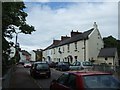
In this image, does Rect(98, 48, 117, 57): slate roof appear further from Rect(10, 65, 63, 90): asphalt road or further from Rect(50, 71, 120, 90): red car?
Rect(50, 71, 120, 90): red car

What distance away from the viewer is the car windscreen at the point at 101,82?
9.02 metres

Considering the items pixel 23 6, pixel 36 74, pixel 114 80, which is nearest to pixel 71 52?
pixel 36 74

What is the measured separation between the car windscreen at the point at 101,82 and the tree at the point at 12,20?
39.4 ft

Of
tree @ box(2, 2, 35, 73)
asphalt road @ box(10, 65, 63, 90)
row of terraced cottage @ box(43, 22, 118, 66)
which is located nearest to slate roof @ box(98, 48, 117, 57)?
row of terraced cottage @ box(43, 22, 118, 66)

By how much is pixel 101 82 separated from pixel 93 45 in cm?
4887

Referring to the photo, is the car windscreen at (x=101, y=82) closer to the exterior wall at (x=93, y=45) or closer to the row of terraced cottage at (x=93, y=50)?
the row of terraced cottage at (x=93, y=50)

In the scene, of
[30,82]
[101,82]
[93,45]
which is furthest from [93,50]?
[101,82]

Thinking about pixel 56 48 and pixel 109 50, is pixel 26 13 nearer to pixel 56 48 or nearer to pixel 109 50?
pixel 109 50

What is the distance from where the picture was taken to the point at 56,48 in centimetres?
8194

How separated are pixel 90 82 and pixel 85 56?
48.5 metres

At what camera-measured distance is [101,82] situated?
9.20m

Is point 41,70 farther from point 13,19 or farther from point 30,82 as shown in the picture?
point 13,19

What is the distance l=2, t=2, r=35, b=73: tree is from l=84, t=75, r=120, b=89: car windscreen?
39.4 ft

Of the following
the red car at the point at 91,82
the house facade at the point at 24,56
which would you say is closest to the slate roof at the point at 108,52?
the red car at the point at 91,82
